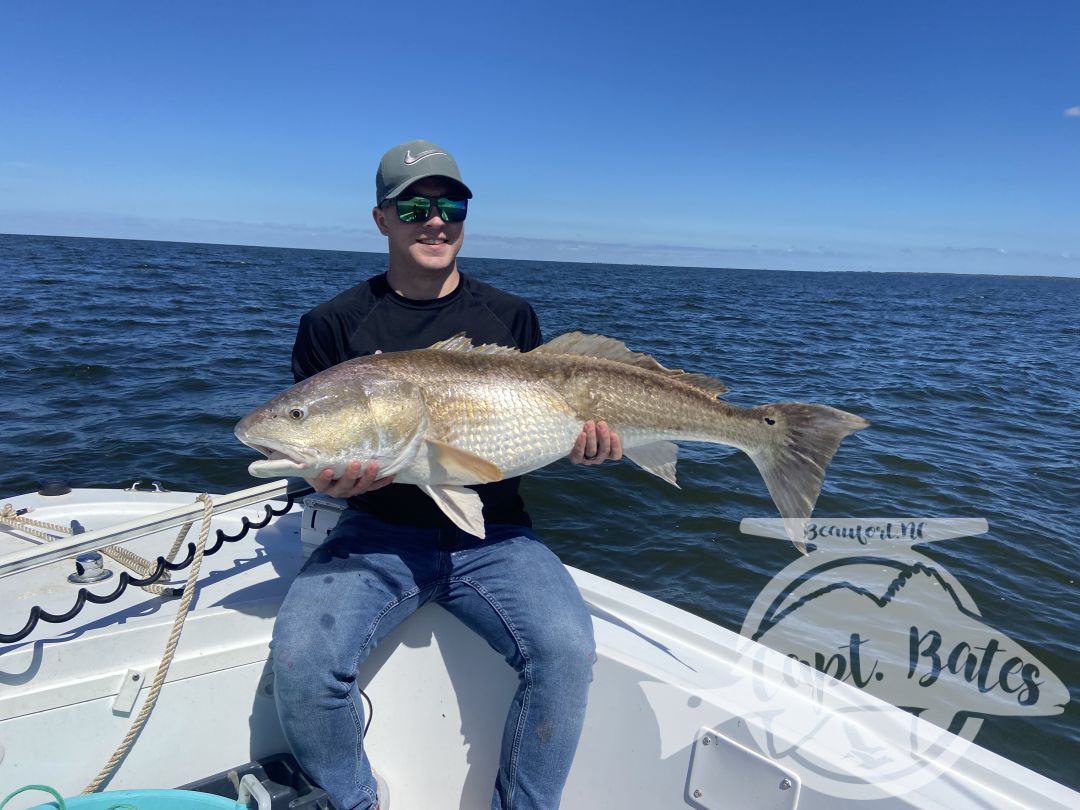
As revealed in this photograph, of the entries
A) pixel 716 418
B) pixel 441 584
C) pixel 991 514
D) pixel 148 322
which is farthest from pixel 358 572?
pixel 148 322

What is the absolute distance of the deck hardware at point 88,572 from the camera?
10.4 ft

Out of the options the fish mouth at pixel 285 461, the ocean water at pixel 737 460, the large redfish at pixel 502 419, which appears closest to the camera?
the fish mouth at pixel 285 461

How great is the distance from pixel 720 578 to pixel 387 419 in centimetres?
572

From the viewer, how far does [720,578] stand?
7484 millimetres

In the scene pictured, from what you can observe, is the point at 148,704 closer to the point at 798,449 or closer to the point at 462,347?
the point at 462,347

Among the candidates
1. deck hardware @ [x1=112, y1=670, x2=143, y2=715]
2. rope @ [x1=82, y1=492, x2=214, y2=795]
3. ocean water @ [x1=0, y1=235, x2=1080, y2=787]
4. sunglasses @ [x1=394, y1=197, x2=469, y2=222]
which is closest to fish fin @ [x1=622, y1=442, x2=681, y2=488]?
Result: sunglasses @ [x1=394, y1=197, x2=469, y2=222]

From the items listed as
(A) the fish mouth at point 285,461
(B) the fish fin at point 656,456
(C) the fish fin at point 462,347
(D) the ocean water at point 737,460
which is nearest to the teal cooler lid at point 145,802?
(A) the fish mouth at point 285,461

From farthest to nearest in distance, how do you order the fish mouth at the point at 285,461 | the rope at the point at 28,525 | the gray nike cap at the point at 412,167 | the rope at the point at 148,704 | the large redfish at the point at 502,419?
1. the rope at the point at 28,525
2. the gray nike cap at the point at 412,167
3. the large redfish at the point at 502,419
4. the fish mouth at the point at 285,461
5. the rope at the point at 148,704

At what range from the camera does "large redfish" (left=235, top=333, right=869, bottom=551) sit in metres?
2.78

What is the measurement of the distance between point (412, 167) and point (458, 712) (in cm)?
267

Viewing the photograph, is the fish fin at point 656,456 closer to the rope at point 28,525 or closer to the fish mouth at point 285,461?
the fish mouth at point 285,461

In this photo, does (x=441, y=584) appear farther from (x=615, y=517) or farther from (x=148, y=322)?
(x=148, y=322)

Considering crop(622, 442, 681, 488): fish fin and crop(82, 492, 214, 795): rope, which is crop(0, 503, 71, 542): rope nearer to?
crop(82, 492, 214, 795): rope

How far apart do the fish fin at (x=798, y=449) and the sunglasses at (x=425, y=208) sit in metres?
→ 1.81
